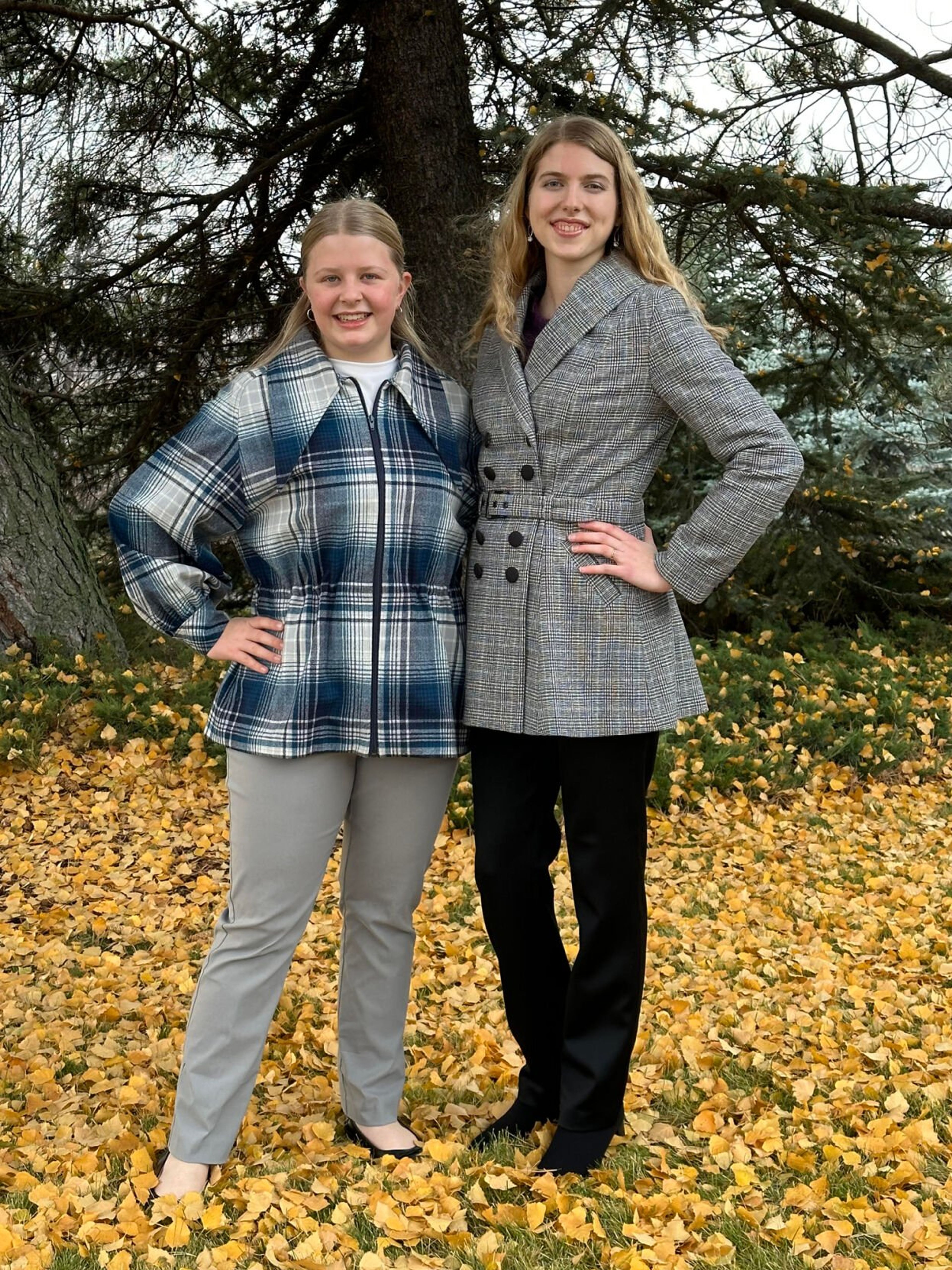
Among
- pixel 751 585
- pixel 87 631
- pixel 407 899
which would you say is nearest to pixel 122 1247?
pixel 407 899

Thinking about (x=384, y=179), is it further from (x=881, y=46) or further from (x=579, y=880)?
(x=579, y=880)

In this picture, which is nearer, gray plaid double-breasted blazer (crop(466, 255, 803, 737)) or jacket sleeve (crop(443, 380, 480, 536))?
gray plaid double-breasted blazer (crop(466, 255, 803, 737))

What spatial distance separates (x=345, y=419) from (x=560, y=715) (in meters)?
0.68

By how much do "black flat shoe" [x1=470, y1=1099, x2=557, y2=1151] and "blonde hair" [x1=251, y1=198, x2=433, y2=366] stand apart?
61.9 inches

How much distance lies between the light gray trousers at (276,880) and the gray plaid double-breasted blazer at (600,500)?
226 mm

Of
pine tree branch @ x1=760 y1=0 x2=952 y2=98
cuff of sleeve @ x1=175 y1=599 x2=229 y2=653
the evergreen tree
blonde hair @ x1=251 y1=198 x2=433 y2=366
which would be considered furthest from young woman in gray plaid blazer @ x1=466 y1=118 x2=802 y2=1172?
pine tree branch @ x1=760 y1=0 x2=952 y2=98

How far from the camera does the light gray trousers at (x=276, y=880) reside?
2.21 metres

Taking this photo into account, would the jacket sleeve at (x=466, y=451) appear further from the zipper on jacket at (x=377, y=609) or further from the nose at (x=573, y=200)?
the nose at (x=573, y=200)

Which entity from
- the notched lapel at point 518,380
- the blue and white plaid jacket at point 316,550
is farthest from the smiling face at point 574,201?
the blue and white plaid jacket at point 316,550

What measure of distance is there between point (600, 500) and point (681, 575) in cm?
21

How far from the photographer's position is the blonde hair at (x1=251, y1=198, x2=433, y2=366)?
2.26 metres

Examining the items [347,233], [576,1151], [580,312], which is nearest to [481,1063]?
[576,1151]

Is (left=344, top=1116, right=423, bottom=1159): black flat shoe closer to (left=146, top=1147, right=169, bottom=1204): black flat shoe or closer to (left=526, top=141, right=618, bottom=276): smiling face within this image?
(left=146, top=1147, right=169, bottom=1204): black flat shoe

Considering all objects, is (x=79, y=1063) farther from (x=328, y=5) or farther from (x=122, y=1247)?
(x=328, y=5)
